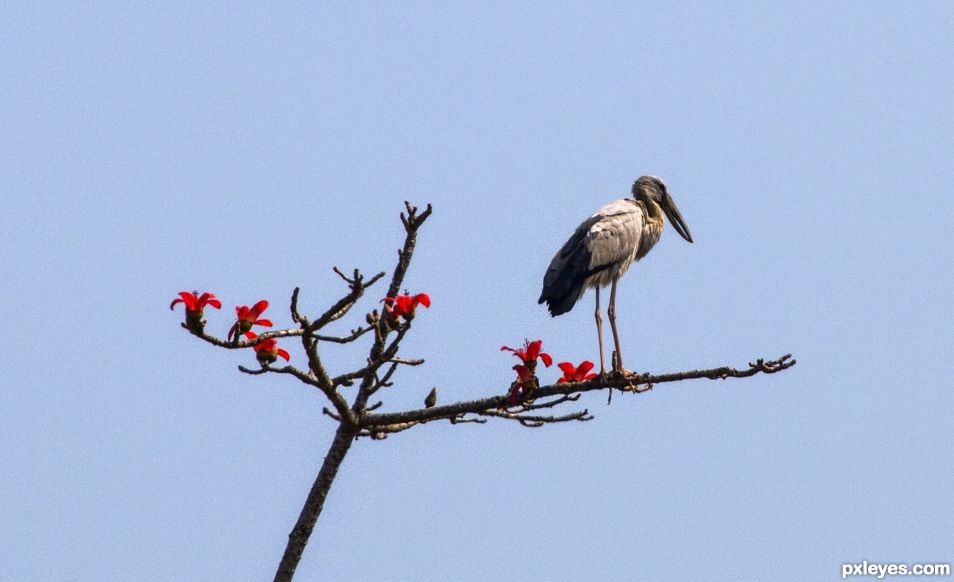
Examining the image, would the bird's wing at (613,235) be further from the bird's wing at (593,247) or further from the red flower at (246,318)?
the red flower at (246,318)

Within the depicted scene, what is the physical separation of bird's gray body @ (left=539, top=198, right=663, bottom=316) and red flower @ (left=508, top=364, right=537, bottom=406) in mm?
3875

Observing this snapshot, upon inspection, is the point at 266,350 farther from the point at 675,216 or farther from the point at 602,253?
the point at 675,216

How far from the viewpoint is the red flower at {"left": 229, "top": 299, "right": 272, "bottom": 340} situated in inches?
307

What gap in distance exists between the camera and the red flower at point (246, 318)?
779 cm

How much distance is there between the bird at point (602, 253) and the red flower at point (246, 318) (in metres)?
4.77

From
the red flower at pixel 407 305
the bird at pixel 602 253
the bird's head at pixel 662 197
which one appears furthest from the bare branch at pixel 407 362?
the bird's head at pixel 662 197

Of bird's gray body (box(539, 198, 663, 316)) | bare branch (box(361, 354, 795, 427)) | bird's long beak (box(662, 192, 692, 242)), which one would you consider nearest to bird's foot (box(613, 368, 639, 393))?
bare branch (box(361, 354, 795, 427))

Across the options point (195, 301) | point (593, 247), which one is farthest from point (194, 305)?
point (593, 247)

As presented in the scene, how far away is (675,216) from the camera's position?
49.7 feet

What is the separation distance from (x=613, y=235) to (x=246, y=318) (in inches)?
250

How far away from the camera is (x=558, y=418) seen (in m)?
8.62

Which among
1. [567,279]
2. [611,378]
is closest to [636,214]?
[567,279]

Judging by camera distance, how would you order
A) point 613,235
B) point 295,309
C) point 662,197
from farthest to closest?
point 662,197 → point 613,235 → point 295,309

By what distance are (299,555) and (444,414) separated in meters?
1.25
